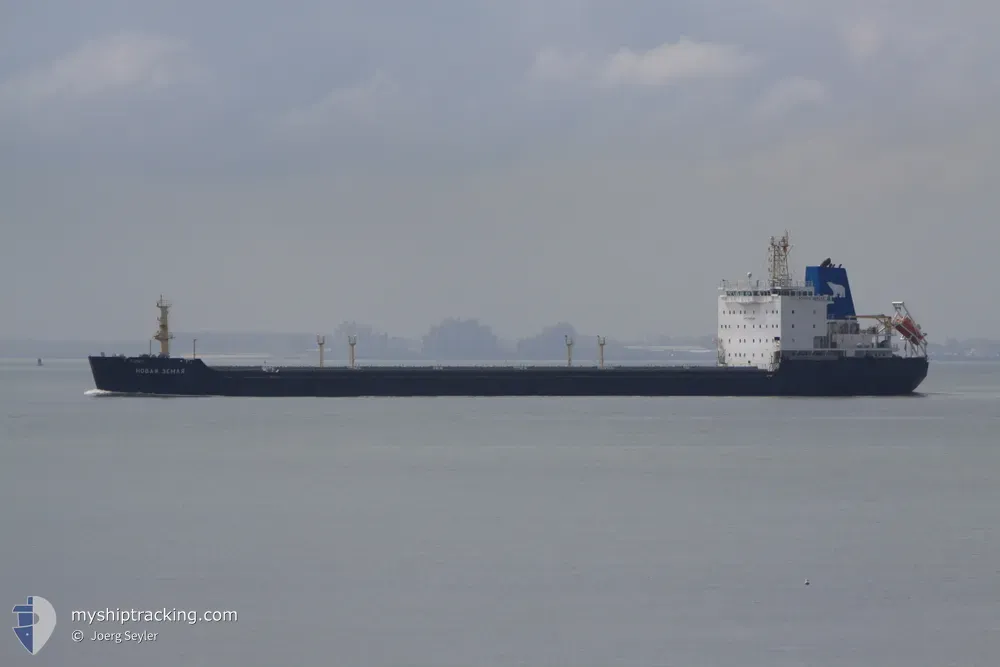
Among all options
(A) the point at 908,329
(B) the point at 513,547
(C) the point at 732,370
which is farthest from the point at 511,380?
(B) the point at 513,547

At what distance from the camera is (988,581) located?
1920cm

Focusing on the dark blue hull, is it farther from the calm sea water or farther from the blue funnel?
the calm sea water

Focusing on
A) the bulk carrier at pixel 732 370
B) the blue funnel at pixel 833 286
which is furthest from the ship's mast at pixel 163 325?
the blue funnel at pixel 833 286

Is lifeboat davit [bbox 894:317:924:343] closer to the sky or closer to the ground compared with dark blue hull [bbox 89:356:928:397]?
closer to the sky

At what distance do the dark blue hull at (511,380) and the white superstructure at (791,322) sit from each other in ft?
3.14

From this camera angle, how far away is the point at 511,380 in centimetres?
5897

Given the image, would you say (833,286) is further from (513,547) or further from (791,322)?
(513,547)

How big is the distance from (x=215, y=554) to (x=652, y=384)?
125 feet

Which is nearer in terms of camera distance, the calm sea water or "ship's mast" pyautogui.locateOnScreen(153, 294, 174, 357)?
the calm sea water

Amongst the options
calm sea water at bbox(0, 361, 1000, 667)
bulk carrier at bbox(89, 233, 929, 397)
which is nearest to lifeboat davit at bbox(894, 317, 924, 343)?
bulk carrier at bbox(89, 233, 929, 397)

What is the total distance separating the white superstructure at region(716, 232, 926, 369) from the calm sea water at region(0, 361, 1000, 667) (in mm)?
12036

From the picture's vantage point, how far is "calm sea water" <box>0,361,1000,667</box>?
15844 millimetres

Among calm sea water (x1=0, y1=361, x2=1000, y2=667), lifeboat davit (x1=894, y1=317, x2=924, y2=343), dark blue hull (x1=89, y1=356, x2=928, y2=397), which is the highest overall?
lifeboat davit (x1=894, y1=317, x2=924, y2=343)

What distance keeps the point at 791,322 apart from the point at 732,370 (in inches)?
127
